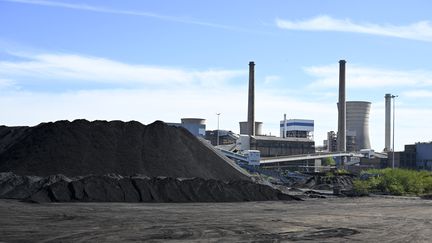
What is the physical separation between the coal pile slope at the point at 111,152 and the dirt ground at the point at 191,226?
13.5m

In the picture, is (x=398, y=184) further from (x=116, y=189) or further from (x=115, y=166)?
(x=116, y=189)

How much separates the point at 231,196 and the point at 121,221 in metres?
17.6

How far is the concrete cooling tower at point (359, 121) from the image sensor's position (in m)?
150

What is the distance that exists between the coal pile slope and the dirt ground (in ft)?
44.2

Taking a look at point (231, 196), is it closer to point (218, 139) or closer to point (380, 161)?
point (380, 161)

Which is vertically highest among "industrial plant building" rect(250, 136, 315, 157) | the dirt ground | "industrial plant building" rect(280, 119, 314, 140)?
"industrial plant building" rect(280, 119, 314, 140)

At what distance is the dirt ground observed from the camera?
59.7 feet

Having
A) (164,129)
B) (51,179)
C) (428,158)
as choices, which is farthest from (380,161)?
(51,179)

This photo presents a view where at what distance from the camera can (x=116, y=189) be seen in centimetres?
3591

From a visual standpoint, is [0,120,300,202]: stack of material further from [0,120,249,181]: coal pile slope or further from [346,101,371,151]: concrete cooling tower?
[346,101,371,151]: concrete cooling tower

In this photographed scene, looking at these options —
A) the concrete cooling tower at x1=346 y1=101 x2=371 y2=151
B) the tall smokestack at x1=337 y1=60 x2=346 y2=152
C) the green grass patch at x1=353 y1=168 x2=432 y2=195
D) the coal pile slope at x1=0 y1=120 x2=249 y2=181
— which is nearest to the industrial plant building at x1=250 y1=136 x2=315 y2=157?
the concrete cooling tower at x1=346 y1=101 x2=371 y2=151

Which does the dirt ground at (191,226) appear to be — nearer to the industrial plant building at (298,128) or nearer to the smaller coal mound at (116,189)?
the smaller coal mound at (116,189)

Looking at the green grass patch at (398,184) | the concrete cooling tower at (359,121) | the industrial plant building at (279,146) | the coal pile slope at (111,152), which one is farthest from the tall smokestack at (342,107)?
the coal pile slope at (111,152)

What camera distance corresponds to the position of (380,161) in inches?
5098
